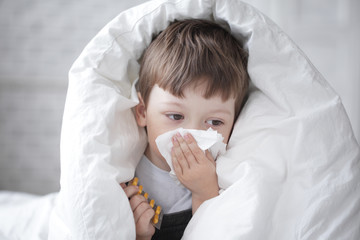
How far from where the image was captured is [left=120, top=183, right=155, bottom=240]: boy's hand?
0.73 meters

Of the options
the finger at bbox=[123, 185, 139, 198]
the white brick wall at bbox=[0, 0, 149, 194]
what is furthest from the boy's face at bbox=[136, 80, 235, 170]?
the white brick wall at bbox=[0, 0, 149, 194]

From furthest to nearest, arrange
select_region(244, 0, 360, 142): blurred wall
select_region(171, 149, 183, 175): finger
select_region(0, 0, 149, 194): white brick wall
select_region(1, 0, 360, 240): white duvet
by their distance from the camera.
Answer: select_region(244, 0, 360, 142): blurred wall < select_region(0, 0, 149, 194): white brick wall < select_region(171, 149, 183, 175): finger < select_region(1, 0, 360, 240): white duvet

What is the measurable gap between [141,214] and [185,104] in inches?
10.9

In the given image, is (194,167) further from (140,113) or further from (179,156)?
(140,113)

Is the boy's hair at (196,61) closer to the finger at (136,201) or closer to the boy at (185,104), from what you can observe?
the boy at (185,104)

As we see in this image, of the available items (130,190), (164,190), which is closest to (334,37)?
(164,190)

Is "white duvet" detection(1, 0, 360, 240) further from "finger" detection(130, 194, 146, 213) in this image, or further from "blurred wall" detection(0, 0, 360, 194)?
"blurred wall" detection(0, 0, 360, 194)

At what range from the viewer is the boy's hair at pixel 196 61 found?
2.49 feet

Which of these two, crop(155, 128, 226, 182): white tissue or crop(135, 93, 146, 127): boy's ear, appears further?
crop(135, 93, 146, 127): boy's ear

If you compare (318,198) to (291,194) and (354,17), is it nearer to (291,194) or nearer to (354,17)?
(291,194)

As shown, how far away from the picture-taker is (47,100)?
158 centimetres

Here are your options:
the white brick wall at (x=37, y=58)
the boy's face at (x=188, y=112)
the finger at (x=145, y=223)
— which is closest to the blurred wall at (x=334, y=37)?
the white brick wall at (x=37, y=58)

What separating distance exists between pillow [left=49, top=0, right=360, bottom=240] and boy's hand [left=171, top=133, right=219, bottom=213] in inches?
1.0

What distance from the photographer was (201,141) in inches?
28.7
